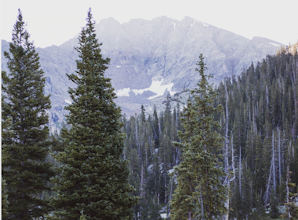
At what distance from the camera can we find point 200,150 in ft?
43.5

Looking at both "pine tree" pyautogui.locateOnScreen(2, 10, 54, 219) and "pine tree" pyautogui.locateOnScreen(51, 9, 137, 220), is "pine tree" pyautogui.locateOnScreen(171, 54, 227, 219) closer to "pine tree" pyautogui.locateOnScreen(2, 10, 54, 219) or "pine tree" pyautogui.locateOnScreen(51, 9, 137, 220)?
"pine tree" pyautogui.locateOnScreen(51, 9, 137, 220)

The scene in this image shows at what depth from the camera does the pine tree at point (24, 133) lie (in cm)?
1201

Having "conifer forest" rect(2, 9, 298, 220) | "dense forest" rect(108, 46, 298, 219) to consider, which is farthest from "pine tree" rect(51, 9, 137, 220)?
"dense forest" rect(108, 46, 298, 219)

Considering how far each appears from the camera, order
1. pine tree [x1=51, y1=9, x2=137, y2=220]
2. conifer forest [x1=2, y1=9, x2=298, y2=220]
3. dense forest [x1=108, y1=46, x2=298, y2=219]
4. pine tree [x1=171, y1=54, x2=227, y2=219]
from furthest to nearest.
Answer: dense forest [x1=108, y1=46, x2=298, y2=219] < pine tree [x1=171, y1=54, x2=227, y2=219] < conifer forest [x1=2, y1=9, x2=298, y2=220] < pine tree [x1=51, y1=9, x2=137, y2=220]

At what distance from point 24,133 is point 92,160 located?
4.74 metres

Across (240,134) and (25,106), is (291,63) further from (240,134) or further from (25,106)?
(25,106)

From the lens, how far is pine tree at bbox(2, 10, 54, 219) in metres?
12.0

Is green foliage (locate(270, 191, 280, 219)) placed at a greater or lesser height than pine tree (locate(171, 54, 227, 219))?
lesser

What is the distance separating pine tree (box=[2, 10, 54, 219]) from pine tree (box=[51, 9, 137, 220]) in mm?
2240

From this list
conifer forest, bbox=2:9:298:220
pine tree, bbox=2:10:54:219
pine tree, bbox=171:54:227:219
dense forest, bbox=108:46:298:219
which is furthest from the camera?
dense forest, bbox=108:46:298:219

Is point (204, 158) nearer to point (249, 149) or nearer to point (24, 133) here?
point (24, 133)

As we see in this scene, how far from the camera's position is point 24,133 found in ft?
42.0

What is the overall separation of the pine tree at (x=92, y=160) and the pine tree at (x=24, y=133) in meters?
2.24

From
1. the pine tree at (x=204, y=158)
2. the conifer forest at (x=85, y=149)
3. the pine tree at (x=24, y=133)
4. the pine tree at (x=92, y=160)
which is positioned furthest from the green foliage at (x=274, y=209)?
the pine tree at (x=24, y=133)
